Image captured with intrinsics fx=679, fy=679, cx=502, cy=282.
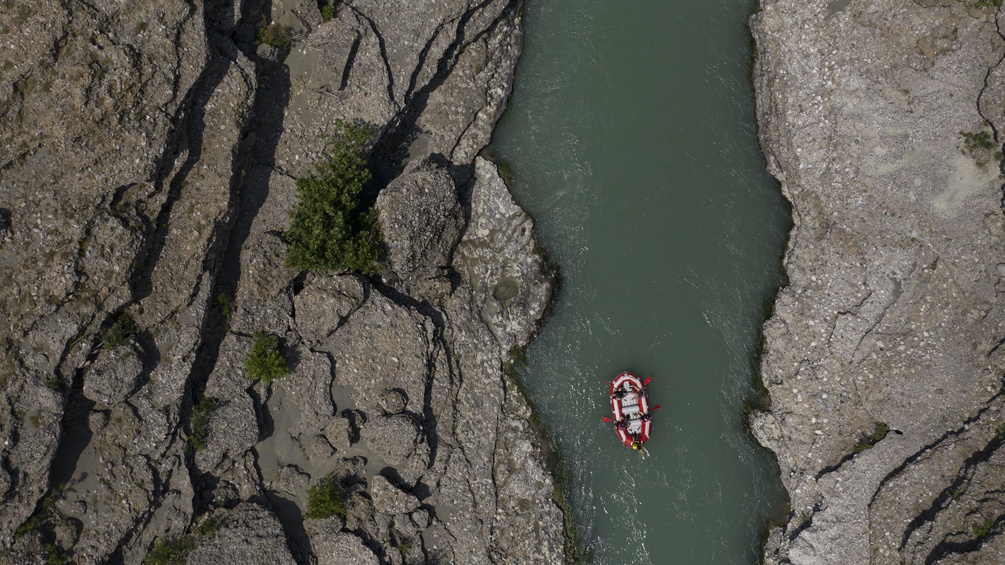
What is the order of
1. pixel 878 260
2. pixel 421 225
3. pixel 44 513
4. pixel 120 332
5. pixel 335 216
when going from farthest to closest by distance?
1. pixel 878 260
2. pixel 421 225
3. pixel 335 216
4. pixel 120 332
5. pixel 44 513

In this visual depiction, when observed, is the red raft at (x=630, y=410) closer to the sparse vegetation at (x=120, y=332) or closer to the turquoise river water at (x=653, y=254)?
the turquoise river water at (x=653, y=254)

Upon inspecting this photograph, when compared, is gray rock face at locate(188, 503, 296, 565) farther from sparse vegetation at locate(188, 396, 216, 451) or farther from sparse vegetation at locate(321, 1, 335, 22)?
sparse vegetation at locate(321, 1, 335, 22)

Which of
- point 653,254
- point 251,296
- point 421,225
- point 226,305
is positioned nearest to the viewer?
point 226,305

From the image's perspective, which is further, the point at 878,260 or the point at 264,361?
the point at 878,260

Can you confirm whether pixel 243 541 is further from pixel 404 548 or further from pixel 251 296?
pixel 251 296

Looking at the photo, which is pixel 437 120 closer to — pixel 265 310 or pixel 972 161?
pixel 265 310

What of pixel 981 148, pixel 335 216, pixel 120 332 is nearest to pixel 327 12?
pixel 335 216

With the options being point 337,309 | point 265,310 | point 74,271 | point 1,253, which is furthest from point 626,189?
point 1,253

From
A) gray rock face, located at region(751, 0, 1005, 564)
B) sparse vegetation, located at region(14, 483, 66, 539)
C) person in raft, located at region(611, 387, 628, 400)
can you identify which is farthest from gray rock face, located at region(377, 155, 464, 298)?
gray rock face, located at region(751, 0, 1005, 564)
